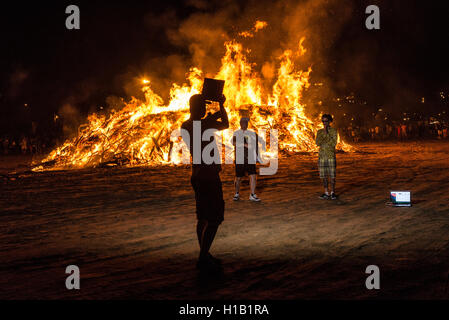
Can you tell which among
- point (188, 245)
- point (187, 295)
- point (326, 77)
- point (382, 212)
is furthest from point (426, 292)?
point (326, 77)

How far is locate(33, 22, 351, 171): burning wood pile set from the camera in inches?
837

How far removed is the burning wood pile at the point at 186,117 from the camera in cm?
2127

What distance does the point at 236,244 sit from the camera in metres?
5.78

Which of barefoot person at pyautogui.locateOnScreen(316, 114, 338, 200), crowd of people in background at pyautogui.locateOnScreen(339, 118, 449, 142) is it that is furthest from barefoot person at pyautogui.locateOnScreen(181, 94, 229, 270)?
crowd of people in background at pyautogui.locateOnScreen(339, 118, 449, 142)

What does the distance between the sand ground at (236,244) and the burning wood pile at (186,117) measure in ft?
33.9

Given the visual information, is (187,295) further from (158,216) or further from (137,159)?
(137,159)

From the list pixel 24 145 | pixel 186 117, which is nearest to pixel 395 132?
pixel 186 117

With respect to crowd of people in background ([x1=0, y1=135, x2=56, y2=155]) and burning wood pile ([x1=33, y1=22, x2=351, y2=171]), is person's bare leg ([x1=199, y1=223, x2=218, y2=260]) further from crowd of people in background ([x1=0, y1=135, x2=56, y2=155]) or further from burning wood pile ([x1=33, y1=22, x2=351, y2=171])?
crowd of people in background ([x1=0, y1=135, x2=56, y2=155])

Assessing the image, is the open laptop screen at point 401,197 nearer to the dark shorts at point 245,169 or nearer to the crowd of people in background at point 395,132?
the dark shorts at point 245,169

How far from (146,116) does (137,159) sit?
3915mm

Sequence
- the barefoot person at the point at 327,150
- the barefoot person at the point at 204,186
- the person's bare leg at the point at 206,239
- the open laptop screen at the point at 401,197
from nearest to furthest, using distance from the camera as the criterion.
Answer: the person's bare leg at the point at 206,239
the barefoot person at the point at 204,186
the open laptop screen at the point at 401,197
the barefoot person at the point at 327,150

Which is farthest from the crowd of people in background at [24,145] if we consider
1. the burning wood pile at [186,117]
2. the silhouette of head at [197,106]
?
the silhouette of head at [197,106]

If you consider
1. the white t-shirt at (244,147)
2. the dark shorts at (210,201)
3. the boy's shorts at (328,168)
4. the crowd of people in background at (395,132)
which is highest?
the crowd of people in background at (395,132)

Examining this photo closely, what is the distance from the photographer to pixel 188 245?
Answer: 19.0 feet
